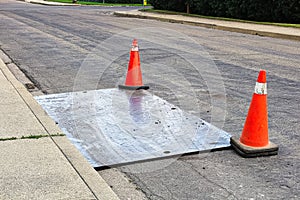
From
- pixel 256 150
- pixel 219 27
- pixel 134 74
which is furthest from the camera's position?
pixel 219 27

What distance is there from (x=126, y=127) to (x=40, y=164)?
152 centimetres

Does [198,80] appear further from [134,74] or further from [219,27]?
[219,27]

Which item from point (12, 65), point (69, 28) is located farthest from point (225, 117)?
point (69, 28)

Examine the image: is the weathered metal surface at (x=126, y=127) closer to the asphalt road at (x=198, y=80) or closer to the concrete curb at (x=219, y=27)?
the asphalt road at (x=198, y=80)

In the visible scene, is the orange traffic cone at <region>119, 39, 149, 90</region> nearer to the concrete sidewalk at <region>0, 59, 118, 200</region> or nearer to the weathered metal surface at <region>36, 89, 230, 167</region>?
the weathered metal surface at <region>36, 89, 230, 167</region>

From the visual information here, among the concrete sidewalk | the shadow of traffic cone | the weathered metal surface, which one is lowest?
the weathered metal surface

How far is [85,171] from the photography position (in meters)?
3.96

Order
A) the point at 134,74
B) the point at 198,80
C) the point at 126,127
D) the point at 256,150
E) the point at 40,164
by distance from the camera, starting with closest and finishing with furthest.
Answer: the point at 40,164, the point at 256,150, the point at 126,127, the point at 134,74, the point at 198,80

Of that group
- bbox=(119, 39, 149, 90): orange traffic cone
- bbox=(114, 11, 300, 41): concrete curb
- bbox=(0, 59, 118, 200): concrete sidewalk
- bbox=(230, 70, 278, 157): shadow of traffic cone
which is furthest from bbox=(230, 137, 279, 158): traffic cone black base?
bbox=(114, 11, 300, 41): concrete curb

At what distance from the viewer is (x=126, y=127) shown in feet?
17.7

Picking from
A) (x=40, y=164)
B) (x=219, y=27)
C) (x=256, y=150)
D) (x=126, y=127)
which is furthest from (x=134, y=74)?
(x=219, y=27)

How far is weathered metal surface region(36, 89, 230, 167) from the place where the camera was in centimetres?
465

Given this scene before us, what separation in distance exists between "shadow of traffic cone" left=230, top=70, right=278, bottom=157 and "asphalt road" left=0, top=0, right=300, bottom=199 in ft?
0.29

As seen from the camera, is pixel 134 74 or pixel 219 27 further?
pixel 219 27
